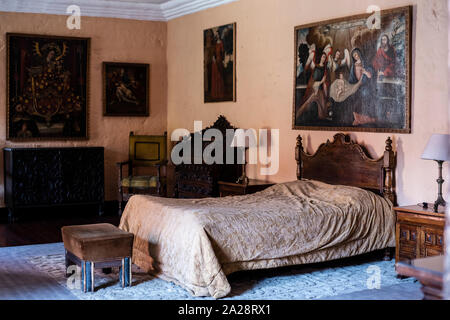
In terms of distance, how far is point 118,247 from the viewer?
5559 millimetres

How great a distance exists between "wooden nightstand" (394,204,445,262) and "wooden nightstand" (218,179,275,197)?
94.2 inches

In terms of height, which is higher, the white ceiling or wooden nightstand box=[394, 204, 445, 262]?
the white ceiling

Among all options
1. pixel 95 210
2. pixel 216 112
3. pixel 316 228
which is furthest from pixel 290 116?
pixel 95 210

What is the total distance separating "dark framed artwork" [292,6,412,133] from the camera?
674 centimetres

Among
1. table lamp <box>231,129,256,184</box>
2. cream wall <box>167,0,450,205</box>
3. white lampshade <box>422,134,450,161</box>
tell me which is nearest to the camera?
white lampshade <box>422,134,450,161</box>

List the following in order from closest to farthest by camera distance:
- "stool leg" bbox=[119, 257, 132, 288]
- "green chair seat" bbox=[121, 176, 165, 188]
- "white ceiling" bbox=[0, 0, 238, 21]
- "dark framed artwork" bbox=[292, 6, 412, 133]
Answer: "stool leg" bbox=[119, 257, 132, 288]
"dark framed artwork" bbox=[292, 6, 412, 133]
"green chair seat" bbox=[121, 176, 165, 188]
"white ceiling" bbox=[0, 0, 238, 21]

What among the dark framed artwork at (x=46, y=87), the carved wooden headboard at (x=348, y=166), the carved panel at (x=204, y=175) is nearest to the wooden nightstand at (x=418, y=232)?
the carved wooden headboard at (x=348, y=166)

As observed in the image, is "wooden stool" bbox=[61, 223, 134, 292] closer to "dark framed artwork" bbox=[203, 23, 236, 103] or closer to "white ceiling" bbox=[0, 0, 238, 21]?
"dark framed artwork" bbox=[203, 23, 236, 103]

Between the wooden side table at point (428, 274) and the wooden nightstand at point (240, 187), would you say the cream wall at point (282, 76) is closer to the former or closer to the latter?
the wooden nightstand at point (240, 187)

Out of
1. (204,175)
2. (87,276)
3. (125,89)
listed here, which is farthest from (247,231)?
(125,89)

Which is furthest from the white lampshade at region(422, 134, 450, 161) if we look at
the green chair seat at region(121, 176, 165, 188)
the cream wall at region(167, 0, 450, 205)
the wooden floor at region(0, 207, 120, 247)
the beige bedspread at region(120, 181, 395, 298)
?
the green chair seat at region(121, 176, 165, 188)

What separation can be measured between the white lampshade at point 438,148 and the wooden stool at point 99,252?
290 cm

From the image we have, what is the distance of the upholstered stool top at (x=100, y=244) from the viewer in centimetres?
545

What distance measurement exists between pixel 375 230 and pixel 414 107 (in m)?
1.37
